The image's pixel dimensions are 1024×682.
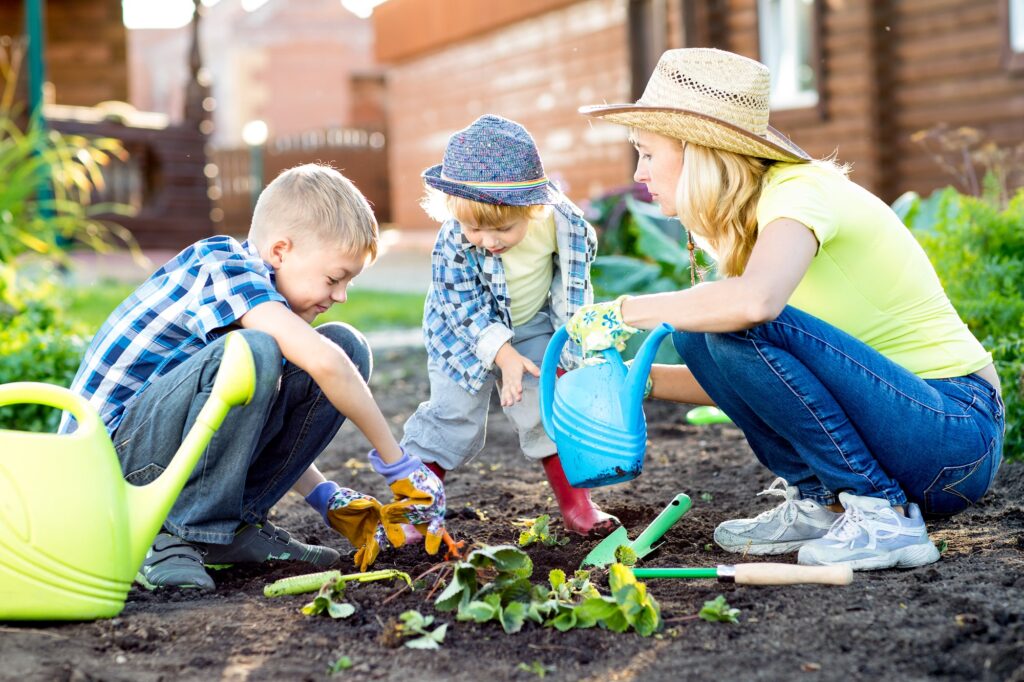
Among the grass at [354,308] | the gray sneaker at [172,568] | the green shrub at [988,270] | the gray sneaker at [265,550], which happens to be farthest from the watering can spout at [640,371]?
the grass at [354,308]

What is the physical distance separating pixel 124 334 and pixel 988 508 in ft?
6.48

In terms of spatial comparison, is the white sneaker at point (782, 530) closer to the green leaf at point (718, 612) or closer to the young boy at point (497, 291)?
the young boy at point (497, 291)

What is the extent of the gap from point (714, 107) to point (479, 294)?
0.82m

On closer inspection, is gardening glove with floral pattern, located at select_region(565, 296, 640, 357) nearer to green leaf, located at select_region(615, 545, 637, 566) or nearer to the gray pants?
green leaf, located at select_region(615, 545, 637, 566)

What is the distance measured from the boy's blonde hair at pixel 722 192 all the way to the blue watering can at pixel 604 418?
265 millimetres

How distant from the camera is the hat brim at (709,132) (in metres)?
2.24

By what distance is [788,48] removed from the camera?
8305mm

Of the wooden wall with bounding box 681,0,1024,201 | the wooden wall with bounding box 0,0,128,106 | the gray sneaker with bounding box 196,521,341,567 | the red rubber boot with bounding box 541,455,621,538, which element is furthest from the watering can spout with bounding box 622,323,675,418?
the wooden wall with bounding box 0,0,128,106

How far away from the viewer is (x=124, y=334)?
229 centimetres

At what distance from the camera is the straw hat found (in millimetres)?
2260

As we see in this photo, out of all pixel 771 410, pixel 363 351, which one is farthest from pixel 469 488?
pixel 771 410

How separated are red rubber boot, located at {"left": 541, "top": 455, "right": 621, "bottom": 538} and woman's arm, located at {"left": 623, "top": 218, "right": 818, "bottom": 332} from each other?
0.62 metres

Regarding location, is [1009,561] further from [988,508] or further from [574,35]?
[574,35]

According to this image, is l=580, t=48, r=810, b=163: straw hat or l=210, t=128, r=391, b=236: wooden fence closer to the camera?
l=580, t=48, r=810, b=163: straw hat
